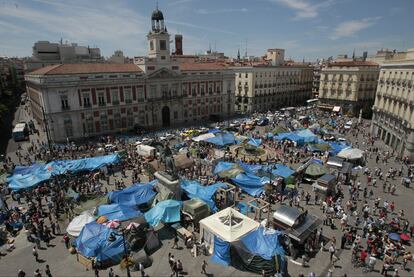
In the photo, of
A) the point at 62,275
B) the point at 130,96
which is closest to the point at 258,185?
the point at 62,275

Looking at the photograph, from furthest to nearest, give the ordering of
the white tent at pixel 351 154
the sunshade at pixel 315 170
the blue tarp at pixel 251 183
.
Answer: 1. the white tent at pixel 351 154
2. the sunshade at pixel 315 170
3. the blue tarp at pixel 251 183

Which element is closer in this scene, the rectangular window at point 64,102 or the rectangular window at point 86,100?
the rectangular window at point 64,102

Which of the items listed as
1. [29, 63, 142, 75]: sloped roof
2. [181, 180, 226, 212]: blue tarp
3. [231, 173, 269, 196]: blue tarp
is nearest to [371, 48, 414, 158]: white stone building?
[231, 173, 269, 196]: blue tarp

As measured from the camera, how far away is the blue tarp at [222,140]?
4081 cm

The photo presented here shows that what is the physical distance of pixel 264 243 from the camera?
17.4 meters

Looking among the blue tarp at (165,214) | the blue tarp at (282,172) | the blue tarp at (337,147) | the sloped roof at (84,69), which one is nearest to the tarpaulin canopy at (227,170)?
the blue tarp at (282,172)

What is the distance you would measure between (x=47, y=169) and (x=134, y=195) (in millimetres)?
12125

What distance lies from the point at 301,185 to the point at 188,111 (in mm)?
35688

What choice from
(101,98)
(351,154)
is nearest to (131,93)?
(101,98)

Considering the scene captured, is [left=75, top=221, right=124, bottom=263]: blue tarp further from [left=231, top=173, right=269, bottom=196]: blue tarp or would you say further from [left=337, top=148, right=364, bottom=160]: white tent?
[left=337, top=148, right=364, bottom=160]: white tent

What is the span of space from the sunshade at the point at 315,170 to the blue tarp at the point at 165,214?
16.0 m

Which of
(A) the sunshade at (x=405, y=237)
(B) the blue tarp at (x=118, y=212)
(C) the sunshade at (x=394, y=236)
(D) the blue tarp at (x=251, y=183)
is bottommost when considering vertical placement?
(A) the sunshade at (x=405, y=237)

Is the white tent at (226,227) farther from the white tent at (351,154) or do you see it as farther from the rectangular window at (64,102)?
the rectangular window at (64,102)

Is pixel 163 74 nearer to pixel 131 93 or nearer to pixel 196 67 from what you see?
pixel 131 93
